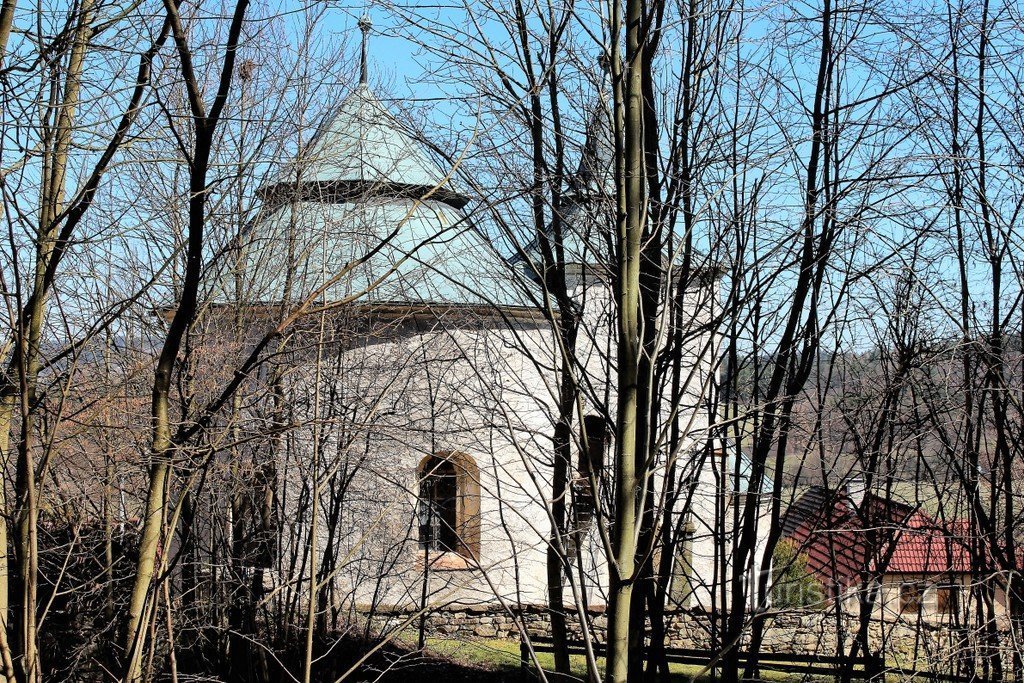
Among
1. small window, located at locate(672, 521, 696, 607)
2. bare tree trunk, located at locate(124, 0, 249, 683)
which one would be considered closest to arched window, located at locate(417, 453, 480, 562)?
small window, located at locate(672, 521, 696, 607)

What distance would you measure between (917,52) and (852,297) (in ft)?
5.41

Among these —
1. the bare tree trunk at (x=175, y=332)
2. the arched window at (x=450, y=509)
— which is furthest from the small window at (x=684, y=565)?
→ the bare tree trunk at (x=175, y=332)

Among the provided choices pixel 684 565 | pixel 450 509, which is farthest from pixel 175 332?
pixel 450 509

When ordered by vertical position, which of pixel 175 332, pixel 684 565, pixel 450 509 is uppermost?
pixel 175 332

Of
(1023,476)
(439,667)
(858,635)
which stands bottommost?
(439,667)

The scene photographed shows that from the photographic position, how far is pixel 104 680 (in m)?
8.06

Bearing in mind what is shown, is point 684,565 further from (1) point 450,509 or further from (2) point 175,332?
(2) point 175,332

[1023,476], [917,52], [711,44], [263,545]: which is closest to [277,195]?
[263,545]

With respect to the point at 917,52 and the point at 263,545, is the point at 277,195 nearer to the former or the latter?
the point at 263,545

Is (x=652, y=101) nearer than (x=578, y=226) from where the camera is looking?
No

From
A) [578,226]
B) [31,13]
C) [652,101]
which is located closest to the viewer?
[31,13]

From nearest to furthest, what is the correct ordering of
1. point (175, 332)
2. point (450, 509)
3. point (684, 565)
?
1. point (175, 332)
2. point (684, 565)
3. point (450, 509)

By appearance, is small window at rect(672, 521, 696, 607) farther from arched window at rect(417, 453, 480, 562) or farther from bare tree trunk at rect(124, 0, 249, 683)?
bare tree trunk at rect(124, 0, 249, 683)

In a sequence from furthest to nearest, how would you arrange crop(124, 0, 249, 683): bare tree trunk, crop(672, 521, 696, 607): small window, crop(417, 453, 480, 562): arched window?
crop(417, 453, 480, 562): arched window < crop(672, 521, 696, 607): small window < crop(124, 0, 249, 683): bare tree trunk
